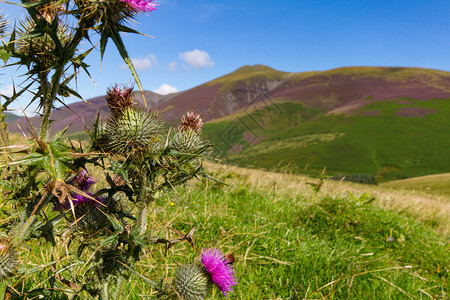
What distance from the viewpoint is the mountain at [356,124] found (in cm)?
6444

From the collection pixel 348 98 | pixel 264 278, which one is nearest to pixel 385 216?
pixel 264 278

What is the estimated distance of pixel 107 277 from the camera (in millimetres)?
2064

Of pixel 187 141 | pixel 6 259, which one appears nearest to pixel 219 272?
pixel 187 141

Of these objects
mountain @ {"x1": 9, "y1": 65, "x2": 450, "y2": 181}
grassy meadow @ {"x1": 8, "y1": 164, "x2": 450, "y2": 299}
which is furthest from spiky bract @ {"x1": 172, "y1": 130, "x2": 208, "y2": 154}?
mountain @ {"x1": 9, "y1": 65, "x2": 450, "y2": 181}

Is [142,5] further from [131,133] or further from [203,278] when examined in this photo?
[203,278]

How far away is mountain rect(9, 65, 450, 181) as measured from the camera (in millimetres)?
64438

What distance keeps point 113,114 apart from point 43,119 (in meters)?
0.89

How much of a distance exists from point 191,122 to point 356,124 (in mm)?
90858

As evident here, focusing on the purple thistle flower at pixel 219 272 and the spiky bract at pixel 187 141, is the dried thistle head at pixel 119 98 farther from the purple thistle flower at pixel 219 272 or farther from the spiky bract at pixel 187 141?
the purple thistle flower at pixel 219 272

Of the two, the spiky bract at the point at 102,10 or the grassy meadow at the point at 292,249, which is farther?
the grassy meadow at the point at 292,249

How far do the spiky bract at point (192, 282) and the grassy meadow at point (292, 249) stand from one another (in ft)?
0.55

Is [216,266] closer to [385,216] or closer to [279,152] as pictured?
[385,216]

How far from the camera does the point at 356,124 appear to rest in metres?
85.9

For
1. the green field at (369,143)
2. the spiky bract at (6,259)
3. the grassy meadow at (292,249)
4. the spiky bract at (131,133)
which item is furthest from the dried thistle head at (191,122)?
the green field at (369,143)
